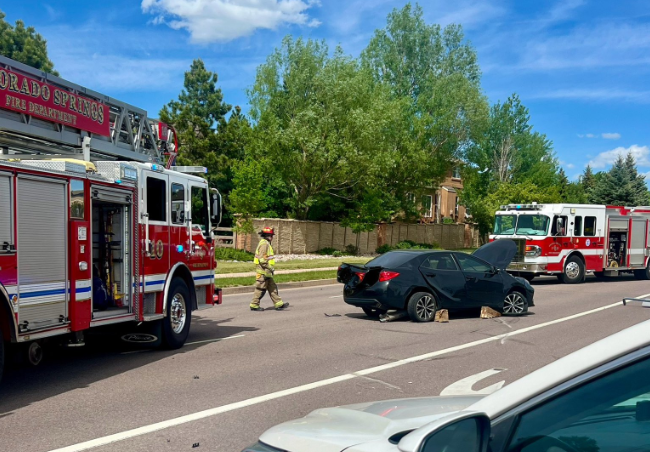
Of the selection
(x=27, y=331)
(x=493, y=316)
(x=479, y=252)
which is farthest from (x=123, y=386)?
(x=479, y=252)

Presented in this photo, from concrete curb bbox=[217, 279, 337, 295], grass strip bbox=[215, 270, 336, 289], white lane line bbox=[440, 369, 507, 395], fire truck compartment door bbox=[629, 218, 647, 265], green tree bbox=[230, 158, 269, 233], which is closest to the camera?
white lane line bbox=[440, 369, 507, 395]

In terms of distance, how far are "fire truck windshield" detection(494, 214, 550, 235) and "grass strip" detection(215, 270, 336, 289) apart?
6.57m

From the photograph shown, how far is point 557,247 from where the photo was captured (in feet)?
74.2

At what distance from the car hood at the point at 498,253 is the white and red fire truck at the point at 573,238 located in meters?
7.33

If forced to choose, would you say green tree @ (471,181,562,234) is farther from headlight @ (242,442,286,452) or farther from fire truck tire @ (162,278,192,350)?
headlight @ (242,442,286,452)

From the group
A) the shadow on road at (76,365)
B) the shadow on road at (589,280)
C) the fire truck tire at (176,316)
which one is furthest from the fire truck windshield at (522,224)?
the fire truck tire at (176,316)

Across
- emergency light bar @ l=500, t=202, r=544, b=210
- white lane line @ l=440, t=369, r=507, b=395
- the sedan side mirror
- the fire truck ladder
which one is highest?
the fire truck ladder

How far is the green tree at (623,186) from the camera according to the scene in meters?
55.4

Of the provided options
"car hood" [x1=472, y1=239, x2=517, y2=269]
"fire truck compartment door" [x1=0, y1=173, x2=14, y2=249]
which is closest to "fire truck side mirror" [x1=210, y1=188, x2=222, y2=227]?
"fire truck compartment door" [x1=0, y1=173, x2=14, y2=249]

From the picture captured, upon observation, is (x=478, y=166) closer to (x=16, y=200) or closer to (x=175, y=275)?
(x=175, y=275)

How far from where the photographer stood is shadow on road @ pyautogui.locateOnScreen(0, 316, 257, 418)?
6.93m

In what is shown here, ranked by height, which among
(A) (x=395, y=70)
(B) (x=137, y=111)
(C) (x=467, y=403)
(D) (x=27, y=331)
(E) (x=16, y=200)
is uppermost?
(A) (x=395, y=70)

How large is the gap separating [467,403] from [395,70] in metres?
45.4

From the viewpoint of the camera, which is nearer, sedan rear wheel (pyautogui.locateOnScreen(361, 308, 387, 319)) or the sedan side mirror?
the sedan side mirror
